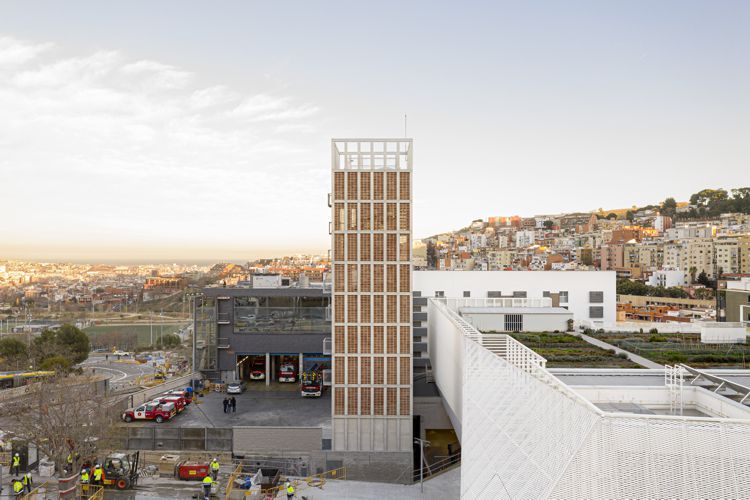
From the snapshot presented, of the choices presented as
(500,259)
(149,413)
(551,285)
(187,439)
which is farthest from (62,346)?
(500,259)

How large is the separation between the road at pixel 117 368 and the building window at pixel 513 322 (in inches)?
1465

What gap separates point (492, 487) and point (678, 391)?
5286 mm

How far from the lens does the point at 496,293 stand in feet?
148

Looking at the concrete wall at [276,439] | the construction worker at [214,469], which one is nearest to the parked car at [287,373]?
the concrete wall at [276,439]

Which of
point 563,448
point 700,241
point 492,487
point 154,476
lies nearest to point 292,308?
point 154,476

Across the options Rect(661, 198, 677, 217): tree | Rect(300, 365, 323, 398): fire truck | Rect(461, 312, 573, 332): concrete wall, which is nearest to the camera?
Rect(461, 312, 573, 332): concrete wall

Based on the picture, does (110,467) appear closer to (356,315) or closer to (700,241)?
(356,315)

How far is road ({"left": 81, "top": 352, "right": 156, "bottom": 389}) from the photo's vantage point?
53281mm

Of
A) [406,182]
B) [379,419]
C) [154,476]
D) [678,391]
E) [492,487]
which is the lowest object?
[154,476]

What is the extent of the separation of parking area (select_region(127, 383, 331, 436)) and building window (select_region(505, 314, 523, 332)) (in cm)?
1123

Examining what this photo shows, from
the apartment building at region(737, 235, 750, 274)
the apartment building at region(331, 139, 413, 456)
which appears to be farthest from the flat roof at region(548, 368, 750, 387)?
the apartment building at region(737, 235, 750, 274)

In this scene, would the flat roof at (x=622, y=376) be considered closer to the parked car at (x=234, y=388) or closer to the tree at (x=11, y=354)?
the parked car at (x=234, y=388)

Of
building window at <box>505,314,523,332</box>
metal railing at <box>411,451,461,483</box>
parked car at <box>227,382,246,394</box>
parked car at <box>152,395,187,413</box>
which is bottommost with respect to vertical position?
metal railing at <box>411,451,461,483</box>

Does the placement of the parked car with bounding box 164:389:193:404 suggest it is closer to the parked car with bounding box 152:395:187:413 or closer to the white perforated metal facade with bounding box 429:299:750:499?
the parked car with bounding box 152:395:187:413
